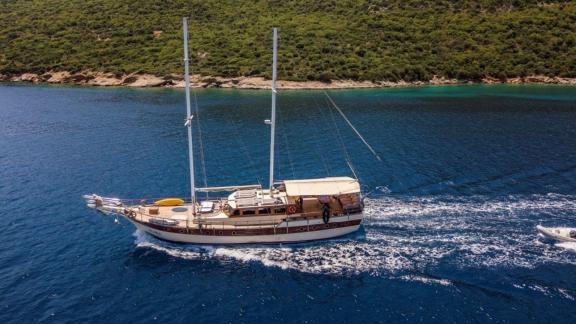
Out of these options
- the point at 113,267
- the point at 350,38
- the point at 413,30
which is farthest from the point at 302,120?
the point at 413,30

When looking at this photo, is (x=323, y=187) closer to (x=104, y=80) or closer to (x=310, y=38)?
(x=104, y=80)

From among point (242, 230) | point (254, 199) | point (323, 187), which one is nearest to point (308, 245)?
point (323, 187)

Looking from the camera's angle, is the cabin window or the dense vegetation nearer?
the cabin window

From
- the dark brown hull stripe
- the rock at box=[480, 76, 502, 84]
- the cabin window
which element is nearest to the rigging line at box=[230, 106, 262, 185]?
the cabin window

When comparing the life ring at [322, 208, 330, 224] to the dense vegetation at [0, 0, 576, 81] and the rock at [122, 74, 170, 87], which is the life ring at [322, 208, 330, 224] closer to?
the dense vegetation at [0, 0, 576, 81]

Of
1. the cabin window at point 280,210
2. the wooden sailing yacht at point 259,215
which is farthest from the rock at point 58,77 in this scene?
the cabin window at point 280,210

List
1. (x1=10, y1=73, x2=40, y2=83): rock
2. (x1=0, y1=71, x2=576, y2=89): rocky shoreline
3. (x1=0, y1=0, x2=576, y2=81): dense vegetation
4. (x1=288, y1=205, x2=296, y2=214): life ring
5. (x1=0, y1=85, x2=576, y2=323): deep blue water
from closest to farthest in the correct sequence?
(x1=0, y1=85, x2=576, y2=323): deep blue water → (x1=288, y1=205, x2=296, y2=214): life ring → (x1=0, y1=71, x2=576, y2=89): rocky shoreline → (x1=10, y1=73, x2=40, y2=83): rock → (x1=0, y1=0, x2=576, y2=81): dense vegetation

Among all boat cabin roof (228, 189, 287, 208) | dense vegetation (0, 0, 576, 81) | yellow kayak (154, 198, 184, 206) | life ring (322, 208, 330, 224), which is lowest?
life ring (322, 208, 330, 224)
